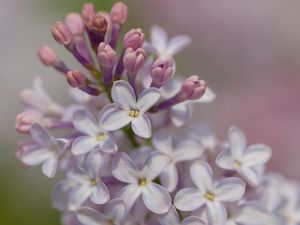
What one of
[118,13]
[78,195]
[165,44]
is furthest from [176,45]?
[78,195]

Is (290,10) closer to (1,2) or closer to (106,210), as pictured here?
(1,2)

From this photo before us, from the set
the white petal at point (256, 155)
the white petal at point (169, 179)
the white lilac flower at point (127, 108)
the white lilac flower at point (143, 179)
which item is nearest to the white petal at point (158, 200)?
the white lilac flower at point (143, 179)

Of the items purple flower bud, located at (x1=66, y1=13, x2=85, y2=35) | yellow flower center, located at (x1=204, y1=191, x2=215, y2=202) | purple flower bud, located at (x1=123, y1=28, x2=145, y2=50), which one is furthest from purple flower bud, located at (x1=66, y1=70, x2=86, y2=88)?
yellow flower center, located at (x1=204, y1=191, x2=215, y2=202)

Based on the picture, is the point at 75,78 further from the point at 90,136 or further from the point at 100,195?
the point at 100,195

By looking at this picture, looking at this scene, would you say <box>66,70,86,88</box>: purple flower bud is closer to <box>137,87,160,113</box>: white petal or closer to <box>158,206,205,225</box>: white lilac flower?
<box>137,87,160,113</box>: white petal

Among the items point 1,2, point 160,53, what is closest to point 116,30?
point 160,53
